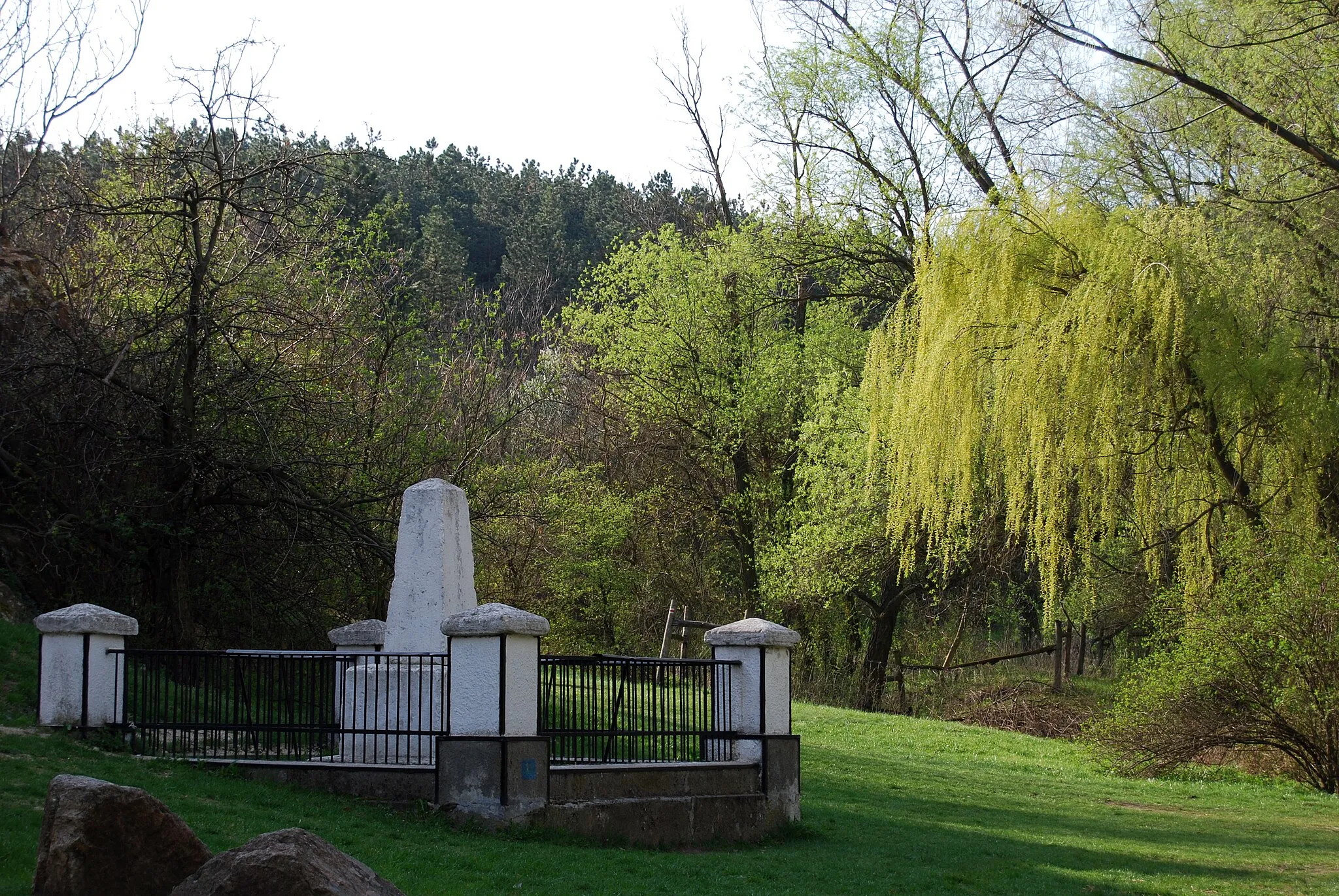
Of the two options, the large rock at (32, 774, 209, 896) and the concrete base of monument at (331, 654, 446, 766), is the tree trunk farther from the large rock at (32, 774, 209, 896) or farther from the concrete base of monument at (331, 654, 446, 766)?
the large rock at (32, 774, 209, 896)

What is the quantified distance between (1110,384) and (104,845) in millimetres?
12660

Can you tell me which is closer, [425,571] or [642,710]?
[425,571]

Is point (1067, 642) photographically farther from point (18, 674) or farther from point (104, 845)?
point (104, 845)

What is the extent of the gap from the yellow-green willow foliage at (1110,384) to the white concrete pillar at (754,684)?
4.05 meters

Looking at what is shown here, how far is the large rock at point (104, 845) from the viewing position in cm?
683

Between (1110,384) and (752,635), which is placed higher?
(1110,384)

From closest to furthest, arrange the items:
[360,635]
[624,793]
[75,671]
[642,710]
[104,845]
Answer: [104,845], [624,793], [75,671], [642,710], [360,635]

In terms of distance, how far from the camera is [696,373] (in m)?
35.0

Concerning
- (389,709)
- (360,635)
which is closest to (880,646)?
(360,635)

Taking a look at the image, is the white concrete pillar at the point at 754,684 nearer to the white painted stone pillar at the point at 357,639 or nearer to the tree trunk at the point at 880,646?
the white painted stone pillar at the point at 357,639

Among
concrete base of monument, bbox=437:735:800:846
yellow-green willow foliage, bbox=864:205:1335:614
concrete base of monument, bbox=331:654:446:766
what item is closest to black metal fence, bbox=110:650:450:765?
concrete base of monument, bbox=331:654:446:766

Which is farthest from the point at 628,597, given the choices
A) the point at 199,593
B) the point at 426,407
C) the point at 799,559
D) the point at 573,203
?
the point at 573,203

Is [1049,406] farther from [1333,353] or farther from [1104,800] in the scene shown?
[1104,800]

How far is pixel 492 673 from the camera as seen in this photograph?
11469 mm
